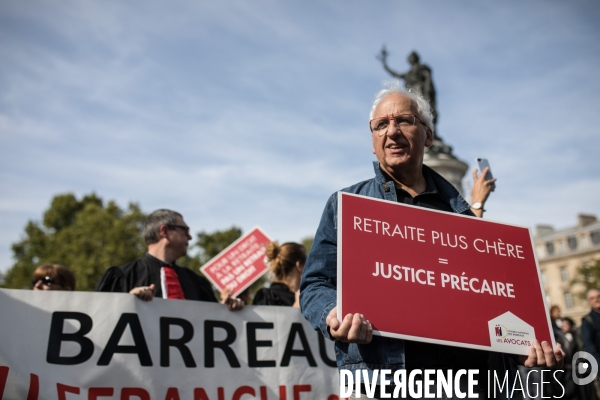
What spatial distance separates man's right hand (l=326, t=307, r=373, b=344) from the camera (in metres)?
1.73

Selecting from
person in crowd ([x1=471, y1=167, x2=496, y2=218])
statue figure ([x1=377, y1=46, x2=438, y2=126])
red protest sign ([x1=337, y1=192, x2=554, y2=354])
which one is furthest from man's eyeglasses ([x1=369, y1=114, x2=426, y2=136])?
statue figure ([x1=377, y1=46, x2=438, y2=126])

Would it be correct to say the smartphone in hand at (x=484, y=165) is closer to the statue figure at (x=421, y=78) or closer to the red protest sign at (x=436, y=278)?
the red protest sign at (x=436, y=278)

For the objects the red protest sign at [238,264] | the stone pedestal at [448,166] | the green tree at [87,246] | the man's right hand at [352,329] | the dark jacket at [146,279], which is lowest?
the man's right hand at [352,329]

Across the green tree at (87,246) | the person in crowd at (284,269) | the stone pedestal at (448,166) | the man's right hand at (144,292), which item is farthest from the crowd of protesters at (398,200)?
the green tree at (87,246)

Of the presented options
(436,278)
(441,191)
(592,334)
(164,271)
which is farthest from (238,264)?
(436,278)

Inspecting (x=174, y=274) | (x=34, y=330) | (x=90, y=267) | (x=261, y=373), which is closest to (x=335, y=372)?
(x=261, y=373)

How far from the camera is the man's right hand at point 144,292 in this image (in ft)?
12.7

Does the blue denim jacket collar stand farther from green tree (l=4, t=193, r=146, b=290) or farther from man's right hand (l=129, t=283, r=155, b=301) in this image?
green tree (l=4, t=193, r=146, b=290)

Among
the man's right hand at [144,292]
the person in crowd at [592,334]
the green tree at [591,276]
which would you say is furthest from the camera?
the green tree at [591,276]

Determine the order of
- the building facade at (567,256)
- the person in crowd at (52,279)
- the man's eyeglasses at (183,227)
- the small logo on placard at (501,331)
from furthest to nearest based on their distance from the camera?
the building facade at (567,256)
the man's eyeglasses at (183,227)
the person in crowd at (52,279)
the small logo on placard at (501,331)

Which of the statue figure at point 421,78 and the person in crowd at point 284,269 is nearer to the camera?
the person in crowd at point 284,269

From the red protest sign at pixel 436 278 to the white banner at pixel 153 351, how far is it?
2.37 meters

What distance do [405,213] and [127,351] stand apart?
247 cm

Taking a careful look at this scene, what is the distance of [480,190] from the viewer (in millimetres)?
3393
